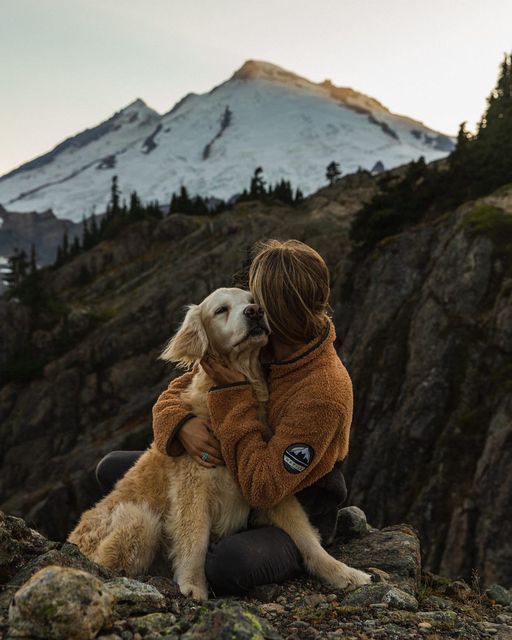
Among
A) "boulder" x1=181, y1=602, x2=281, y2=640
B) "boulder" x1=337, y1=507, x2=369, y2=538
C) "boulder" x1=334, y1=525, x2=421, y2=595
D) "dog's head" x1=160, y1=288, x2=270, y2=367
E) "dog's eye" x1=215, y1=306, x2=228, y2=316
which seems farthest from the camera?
"boulder" x1=337, y1=507, x2=369, y2=538

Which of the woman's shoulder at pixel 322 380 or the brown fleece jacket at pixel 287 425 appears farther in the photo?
the woman's shoulder at pixel 322 380

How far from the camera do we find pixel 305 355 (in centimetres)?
646

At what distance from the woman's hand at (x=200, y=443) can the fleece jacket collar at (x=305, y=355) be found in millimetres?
976

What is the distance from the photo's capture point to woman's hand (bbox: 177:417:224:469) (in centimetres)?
645

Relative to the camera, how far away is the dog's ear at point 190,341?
682cm

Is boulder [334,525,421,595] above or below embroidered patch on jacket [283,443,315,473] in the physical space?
below

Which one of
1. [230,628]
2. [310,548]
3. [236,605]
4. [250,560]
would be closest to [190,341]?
[250,560]

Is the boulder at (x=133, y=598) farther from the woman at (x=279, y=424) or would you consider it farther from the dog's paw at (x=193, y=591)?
the woman at (x=279, y=424)

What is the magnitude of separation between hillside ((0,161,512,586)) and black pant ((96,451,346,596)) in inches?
150

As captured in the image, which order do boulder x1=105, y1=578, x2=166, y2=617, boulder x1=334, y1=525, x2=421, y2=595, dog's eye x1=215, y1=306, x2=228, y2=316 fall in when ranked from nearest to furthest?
boulder x1=105, y1=578, x2=166, y2=617 < dog's eye x1=215, y1=306, x2=228, y2=316 < boulder x1=334, y1=525, x2=421, y2=595

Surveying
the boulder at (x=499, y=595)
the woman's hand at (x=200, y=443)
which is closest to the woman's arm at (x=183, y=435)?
the woman's hand at (x=200, y=443)

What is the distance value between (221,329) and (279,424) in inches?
47.8

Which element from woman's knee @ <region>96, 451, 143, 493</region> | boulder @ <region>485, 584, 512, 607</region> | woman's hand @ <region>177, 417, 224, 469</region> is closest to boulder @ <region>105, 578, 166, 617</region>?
woman's hand @ <region>177, 417, 224, 469</region>

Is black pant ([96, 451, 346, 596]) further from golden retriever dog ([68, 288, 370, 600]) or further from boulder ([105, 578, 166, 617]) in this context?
boulder ([105, 578, 166, 617])
